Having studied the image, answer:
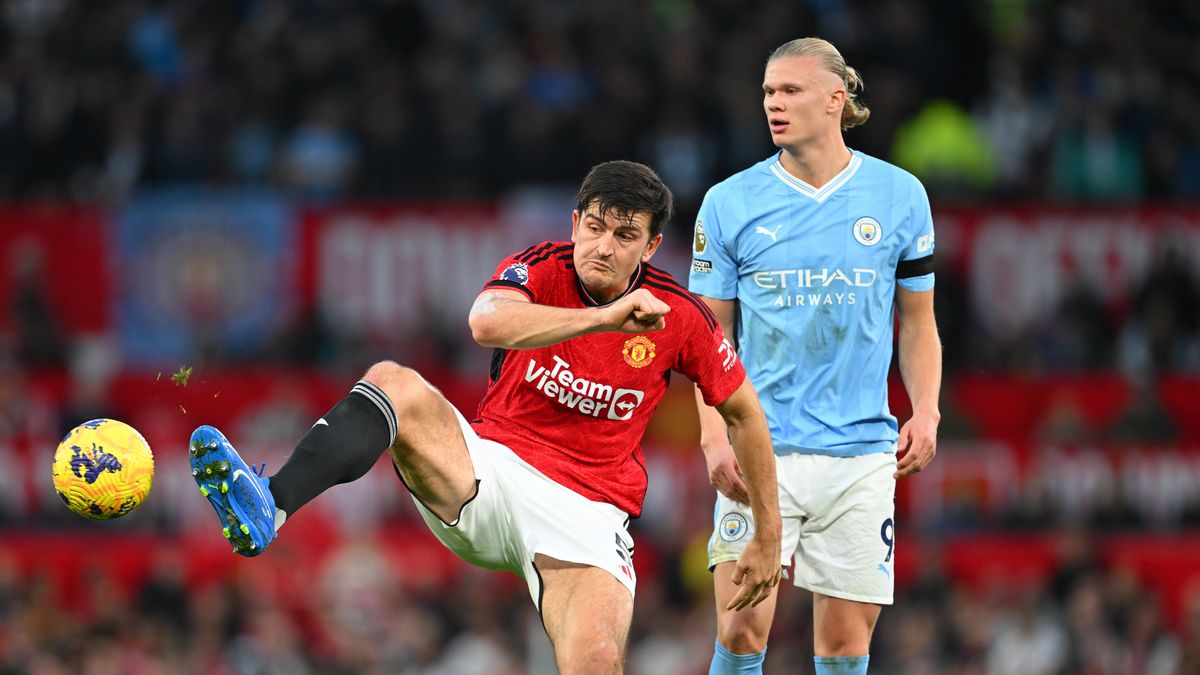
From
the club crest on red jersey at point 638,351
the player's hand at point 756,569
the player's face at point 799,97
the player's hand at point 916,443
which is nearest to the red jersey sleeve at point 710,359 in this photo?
the club crest on red jersey at point 638,351

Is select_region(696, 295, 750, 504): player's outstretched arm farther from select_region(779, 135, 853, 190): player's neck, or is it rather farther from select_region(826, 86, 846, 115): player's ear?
select_region(826, 86, 846, 115): player's ear

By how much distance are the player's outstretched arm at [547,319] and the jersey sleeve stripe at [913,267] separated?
1.64 meters

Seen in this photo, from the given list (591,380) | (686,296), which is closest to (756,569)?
(591,380)

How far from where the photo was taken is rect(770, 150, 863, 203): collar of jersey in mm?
7520

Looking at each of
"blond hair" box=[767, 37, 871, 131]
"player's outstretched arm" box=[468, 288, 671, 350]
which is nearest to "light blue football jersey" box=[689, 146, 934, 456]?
"blond hair" box=[767, 37, 871, 131]

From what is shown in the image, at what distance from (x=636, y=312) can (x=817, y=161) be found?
1.83 m

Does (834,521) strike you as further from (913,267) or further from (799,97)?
(799,97)

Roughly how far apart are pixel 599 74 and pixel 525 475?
11401 millimetres

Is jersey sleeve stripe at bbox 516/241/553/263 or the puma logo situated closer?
jersey sleeve stripe at bbox 516/241/553/263

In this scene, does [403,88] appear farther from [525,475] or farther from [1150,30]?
[525,475]

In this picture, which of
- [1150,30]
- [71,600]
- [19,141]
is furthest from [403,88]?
[1150,30]

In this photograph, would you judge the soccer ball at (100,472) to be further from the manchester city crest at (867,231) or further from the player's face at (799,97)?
the manchester city crest at (867,231)

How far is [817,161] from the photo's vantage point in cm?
753

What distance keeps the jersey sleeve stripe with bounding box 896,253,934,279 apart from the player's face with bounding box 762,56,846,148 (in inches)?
26.3
